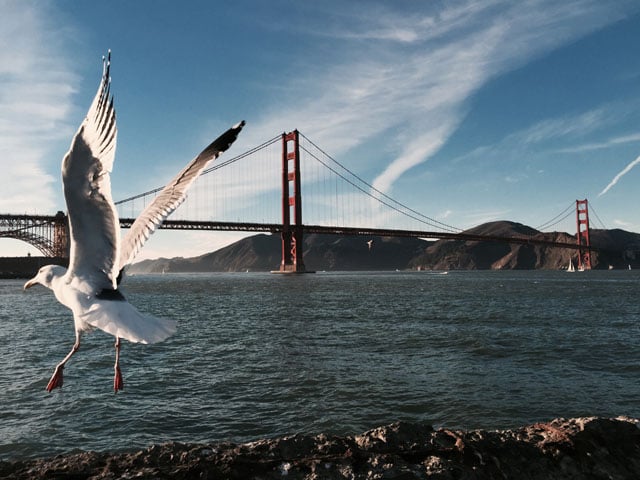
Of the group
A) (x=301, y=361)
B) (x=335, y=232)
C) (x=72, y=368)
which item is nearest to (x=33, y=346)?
(x=72, y=368)

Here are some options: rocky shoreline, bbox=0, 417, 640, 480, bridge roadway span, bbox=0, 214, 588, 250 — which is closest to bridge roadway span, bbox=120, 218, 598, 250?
bridge roadway span, bbox=0, 214, 588, 250

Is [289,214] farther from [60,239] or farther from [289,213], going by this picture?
[60,239]

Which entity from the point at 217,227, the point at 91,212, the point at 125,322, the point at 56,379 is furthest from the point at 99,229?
the point at 217,227

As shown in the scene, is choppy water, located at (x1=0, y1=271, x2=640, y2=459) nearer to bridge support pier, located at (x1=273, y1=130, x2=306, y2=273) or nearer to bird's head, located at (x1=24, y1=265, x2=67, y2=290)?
bird's head, located at (x1=24, y1=265, x2=67, y2=290)

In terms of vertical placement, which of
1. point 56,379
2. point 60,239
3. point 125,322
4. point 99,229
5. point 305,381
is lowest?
point 305,381

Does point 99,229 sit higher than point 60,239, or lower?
lower

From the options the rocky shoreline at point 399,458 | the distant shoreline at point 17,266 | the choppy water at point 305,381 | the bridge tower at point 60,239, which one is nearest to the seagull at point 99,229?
the rocky shoreline at point 399,458

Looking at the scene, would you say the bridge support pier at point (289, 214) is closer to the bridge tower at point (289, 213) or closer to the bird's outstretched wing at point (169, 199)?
the bridge tower at point (289, 213)
